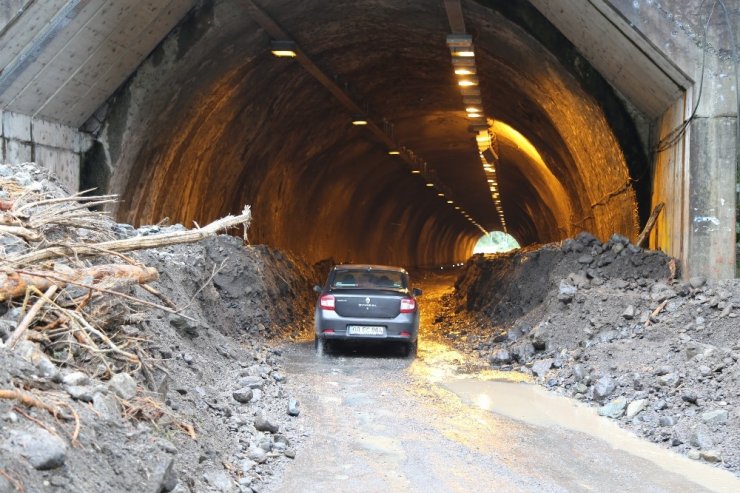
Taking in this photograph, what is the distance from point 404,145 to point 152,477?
959 inches

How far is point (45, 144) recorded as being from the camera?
13023mm

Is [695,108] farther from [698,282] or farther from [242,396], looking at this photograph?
[242,396]

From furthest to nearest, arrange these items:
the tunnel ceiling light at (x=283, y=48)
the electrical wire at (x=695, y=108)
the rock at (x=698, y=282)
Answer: the tunnel ceiling light at (x=283, y=48) < the electrical wire at (x=695, y=108) < the rock at (x=698, y=282)

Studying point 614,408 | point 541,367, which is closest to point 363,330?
point 541,367

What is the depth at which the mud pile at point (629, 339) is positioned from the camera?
8.41 metres

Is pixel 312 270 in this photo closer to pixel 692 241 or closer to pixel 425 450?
pixel 692 241

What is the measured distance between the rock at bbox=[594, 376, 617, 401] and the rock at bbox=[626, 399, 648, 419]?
0.58 metres

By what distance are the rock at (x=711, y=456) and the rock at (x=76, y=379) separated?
510 cm

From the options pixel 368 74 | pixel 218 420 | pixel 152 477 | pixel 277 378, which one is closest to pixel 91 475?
pixel 152 477

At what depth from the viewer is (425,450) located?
7344mm

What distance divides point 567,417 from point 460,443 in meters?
1.88

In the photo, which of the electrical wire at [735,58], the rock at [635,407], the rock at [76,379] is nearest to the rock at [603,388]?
the rock at [635,407]

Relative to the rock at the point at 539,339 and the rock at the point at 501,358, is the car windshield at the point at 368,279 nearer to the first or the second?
the rock at the point at 501,358

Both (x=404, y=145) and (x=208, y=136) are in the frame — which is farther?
(x=404, y=145)
